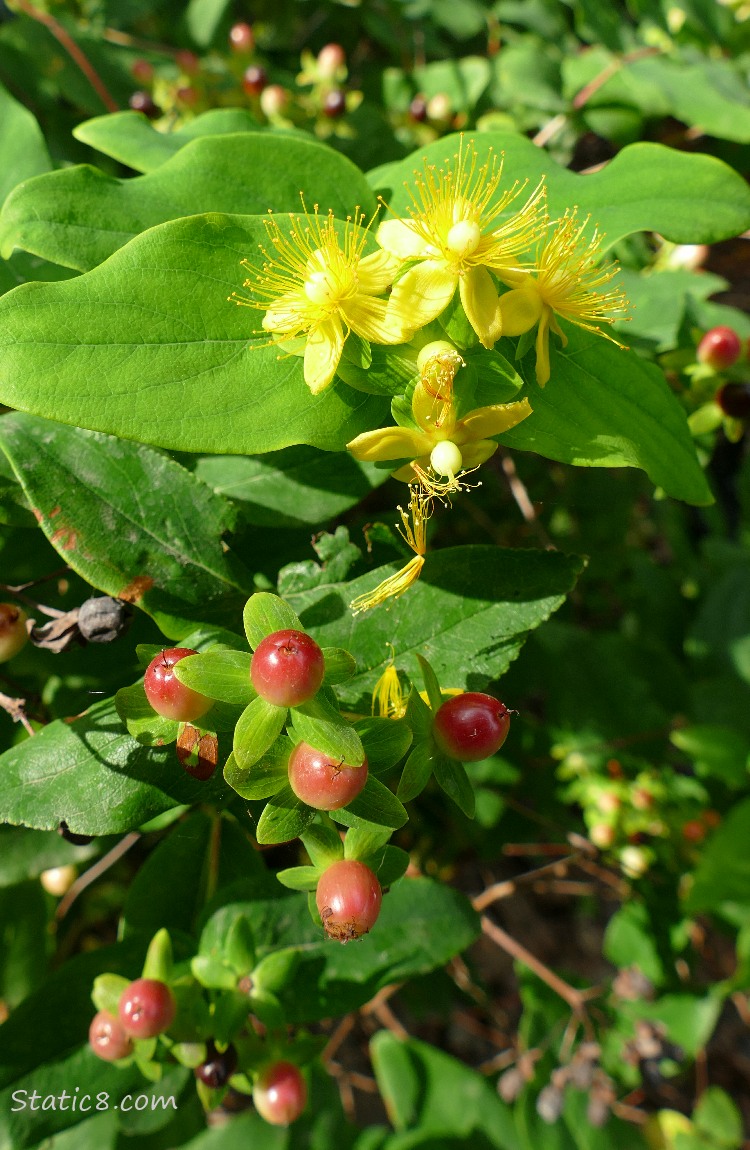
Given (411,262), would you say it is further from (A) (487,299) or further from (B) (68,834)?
(B) (68,834)

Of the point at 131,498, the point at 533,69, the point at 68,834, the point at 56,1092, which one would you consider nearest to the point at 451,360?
the point at 131,498

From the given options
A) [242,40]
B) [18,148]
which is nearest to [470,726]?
[18,148]

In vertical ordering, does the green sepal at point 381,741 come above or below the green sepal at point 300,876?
above

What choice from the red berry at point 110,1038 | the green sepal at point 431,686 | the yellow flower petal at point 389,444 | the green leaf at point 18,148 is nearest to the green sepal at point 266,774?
the green sepal at point 431,686

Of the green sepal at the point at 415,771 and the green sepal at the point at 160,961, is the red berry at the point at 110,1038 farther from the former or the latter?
the green sepal at the point at 415,771

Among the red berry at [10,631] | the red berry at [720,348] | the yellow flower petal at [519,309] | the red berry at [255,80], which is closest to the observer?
the yellow flower petal at [519,309]

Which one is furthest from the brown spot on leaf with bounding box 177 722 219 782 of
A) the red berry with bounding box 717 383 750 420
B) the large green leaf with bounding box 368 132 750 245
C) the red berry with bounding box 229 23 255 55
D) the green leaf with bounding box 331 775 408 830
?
the red berry with bounding box 229 23 255 55
